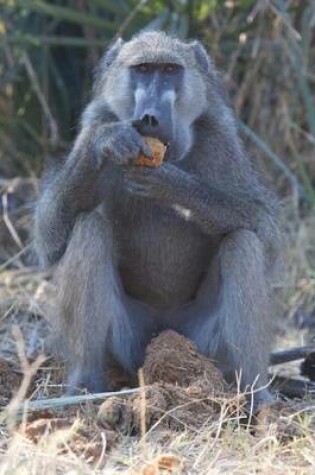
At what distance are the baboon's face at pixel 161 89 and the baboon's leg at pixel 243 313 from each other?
52 centimetres

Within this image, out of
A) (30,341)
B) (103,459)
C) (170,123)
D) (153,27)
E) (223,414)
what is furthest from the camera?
(153,27)

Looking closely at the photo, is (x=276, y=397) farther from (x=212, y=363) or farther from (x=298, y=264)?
(x=298, y=264)

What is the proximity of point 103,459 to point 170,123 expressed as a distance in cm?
157

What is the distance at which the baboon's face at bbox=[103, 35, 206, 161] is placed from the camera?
192 inches

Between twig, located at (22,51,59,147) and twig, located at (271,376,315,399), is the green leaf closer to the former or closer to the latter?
twig, located at (22,51,59,147)

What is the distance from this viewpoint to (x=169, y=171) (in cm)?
504

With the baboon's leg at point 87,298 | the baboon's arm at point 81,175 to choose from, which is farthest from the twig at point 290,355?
the baboon's arm at point 81,175

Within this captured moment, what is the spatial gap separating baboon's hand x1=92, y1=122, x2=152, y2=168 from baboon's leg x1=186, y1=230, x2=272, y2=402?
695 mm

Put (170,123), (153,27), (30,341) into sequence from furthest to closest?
(153,27)
(30,341)
(170,123)

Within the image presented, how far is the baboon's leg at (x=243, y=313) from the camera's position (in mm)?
5082

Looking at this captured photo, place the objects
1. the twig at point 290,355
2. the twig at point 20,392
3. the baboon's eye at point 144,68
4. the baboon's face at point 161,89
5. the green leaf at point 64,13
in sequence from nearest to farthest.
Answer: the twig at point 20,392 → the baboon's face at point 161,89 → the baboon's eye at point 144,68 → the twig at point 290,355 → the green leaf at point 64,13

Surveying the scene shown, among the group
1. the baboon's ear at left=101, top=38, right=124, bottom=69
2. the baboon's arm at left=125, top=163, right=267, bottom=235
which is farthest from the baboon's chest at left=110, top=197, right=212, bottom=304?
the baboon's ear at left=101, top=38, right=124, bottom=69

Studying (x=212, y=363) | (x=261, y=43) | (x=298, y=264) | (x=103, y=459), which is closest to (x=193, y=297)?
(x=212, y=363)

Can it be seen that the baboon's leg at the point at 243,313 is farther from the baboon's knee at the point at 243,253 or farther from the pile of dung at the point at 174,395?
the pile of dung at the point at 174,395
